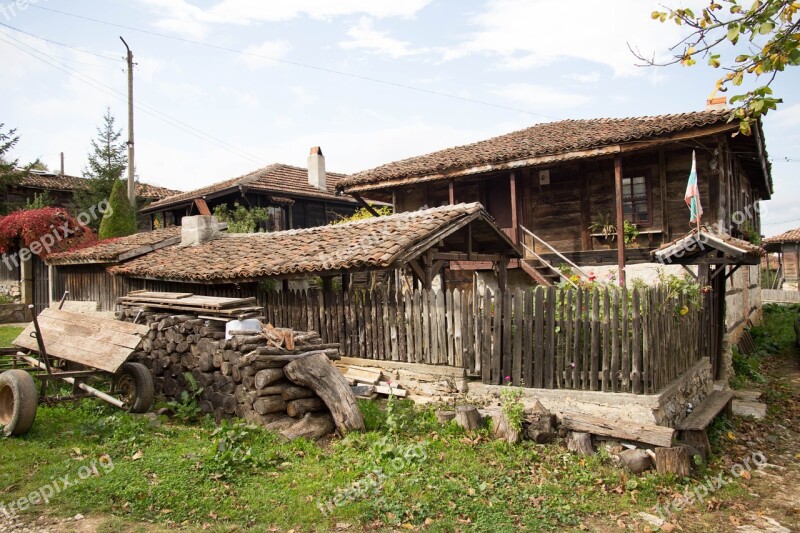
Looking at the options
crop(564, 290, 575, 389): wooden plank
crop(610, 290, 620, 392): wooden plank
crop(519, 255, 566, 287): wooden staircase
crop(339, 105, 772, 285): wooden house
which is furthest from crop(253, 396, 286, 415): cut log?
crop(519, 255, 566, 287): wooden staircase

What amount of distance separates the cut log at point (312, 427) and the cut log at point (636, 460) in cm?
323

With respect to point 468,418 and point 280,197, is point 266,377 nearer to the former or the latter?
point 468,418

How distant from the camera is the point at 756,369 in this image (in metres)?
11.7

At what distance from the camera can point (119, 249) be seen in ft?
41.6

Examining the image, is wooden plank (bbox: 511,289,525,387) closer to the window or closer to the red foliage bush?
the window

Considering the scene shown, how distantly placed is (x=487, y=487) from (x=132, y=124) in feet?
65.5

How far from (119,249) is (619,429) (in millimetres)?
11416

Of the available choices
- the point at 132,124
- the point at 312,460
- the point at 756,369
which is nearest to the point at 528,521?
the point at 312,460

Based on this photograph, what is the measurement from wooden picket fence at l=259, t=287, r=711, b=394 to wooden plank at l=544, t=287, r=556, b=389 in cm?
1

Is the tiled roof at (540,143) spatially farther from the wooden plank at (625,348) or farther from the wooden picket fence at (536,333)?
the wooden plank at (625,348)

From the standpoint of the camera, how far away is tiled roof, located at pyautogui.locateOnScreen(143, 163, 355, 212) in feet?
63.1

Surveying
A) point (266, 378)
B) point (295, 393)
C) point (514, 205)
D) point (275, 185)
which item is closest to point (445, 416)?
point (295, 393)

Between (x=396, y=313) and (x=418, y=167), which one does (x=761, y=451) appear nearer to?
(x=396, y=313)

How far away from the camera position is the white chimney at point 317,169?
21.5m
